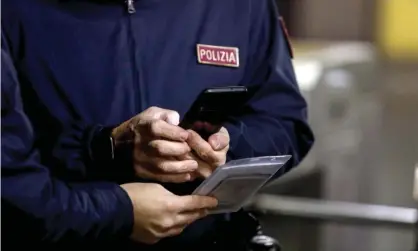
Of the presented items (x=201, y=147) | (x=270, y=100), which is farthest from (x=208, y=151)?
(x=270, y=100)

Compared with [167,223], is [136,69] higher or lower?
higher

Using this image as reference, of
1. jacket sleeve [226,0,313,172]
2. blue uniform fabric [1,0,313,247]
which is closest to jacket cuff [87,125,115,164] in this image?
blue uniform fabric [1,0,313,247]

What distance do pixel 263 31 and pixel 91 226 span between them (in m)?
0.24

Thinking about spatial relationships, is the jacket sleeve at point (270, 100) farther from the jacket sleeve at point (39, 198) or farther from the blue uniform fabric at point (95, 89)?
the jacket sleeve at point (39, 198)

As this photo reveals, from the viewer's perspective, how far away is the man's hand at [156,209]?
637 millimetres

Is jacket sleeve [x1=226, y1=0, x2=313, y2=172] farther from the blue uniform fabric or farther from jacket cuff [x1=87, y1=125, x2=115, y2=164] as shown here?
jacket cuff [x1=87, y1=125, x2=115, y2=164]

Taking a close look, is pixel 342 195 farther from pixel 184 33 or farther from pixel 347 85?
pixel 184 33

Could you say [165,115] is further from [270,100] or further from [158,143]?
[270,100]

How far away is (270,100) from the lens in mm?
Answer: 736

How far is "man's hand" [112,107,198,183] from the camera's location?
62 centimetres

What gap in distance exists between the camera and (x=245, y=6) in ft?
2.44

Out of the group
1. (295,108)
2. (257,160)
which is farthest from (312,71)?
(257,160)

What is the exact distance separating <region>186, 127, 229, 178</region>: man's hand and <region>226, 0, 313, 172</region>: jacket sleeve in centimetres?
4

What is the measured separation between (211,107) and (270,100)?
0.10 meters
